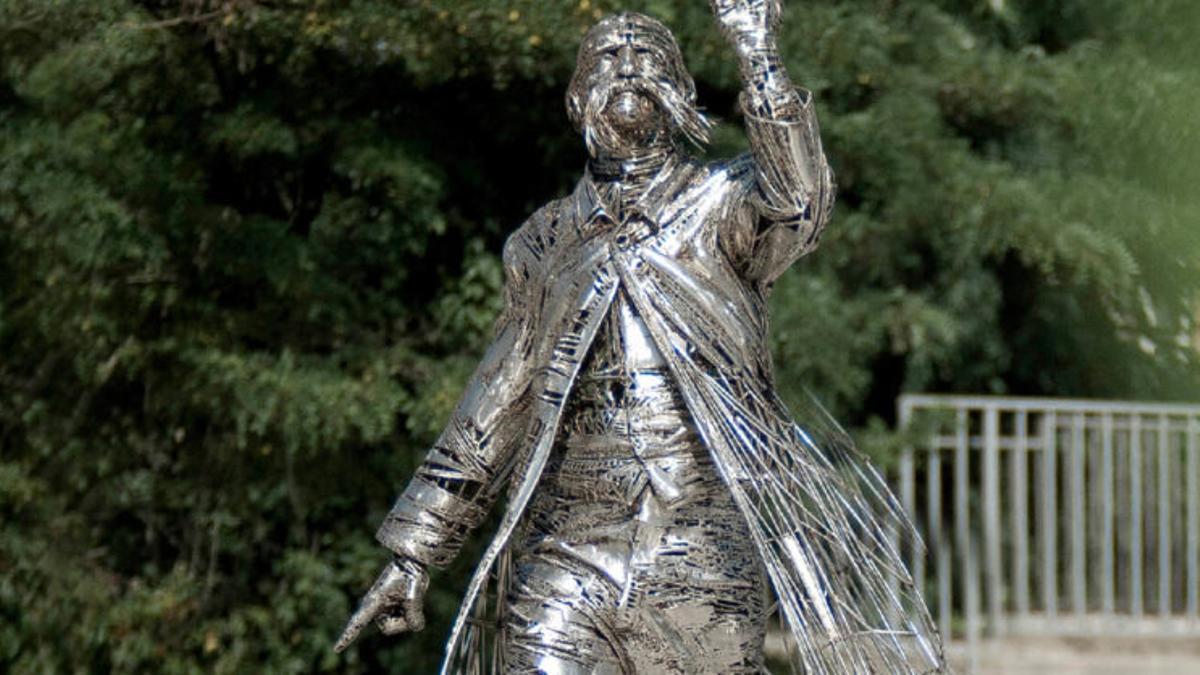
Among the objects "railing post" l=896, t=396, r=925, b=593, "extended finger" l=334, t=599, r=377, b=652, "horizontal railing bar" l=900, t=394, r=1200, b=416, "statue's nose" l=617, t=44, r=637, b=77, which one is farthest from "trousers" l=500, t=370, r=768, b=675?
"horizontal railing bar" l=900, t=394, r=1200, b=416

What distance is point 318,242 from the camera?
23.4 ft

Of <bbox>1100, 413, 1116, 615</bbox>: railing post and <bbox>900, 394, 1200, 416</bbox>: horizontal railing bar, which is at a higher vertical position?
<bbox>900, 394, 1200, 416</bbox>: horizontal railing bar

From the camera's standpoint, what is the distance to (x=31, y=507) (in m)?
7.38

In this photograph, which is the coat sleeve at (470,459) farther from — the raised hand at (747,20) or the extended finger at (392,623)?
the raised hand at (747,20)

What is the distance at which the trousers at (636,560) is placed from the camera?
3955mm

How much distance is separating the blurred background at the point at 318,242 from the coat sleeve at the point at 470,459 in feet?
8.31

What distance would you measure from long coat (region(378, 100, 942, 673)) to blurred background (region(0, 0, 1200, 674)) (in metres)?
2.56

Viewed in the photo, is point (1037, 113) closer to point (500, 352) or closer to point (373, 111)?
point (373, 111)

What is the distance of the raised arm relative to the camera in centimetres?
388

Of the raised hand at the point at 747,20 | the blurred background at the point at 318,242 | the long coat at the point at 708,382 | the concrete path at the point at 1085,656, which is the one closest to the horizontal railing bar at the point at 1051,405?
the blurred background at the point at 318,242

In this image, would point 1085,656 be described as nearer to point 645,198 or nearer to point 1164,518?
point 1164,518

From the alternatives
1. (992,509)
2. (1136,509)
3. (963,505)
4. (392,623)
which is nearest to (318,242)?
(963,505)

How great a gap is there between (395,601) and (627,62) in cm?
111

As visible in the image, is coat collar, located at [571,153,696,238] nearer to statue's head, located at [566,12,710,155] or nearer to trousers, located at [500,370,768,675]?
statue's head, located at [566,12,710,155]
